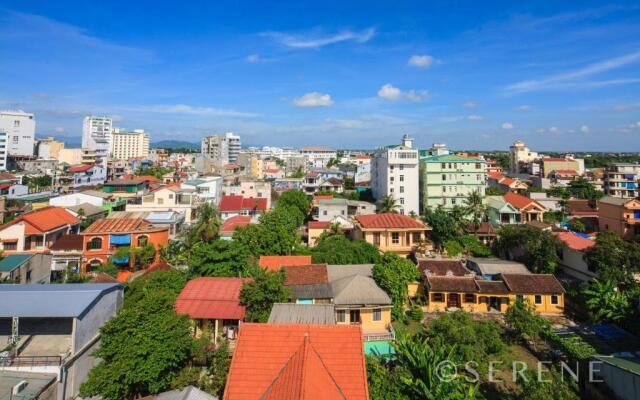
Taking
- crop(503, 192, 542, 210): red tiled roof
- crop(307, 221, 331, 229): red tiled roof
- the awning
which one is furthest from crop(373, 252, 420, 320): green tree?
crop(503, 192, 542, 210): red tiled roof

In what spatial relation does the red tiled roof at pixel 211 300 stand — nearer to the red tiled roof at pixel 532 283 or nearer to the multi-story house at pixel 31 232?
the red tiled roof at pixel 532 283

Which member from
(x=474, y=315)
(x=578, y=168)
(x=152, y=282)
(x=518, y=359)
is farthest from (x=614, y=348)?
(x=578, y=168)

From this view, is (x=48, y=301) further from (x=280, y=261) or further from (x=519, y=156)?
(x=519, y=156)

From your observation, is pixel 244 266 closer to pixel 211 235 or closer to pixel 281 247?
pixel 281 247

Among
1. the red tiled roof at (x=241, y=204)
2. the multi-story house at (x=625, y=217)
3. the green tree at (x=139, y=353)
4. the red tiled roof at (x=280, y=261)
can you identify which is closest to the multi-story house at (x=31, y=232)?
the red tiled roof at (x=241, y=204)

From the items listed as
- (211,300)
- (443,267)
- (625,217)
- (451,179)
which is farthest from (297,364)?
(451,179)
